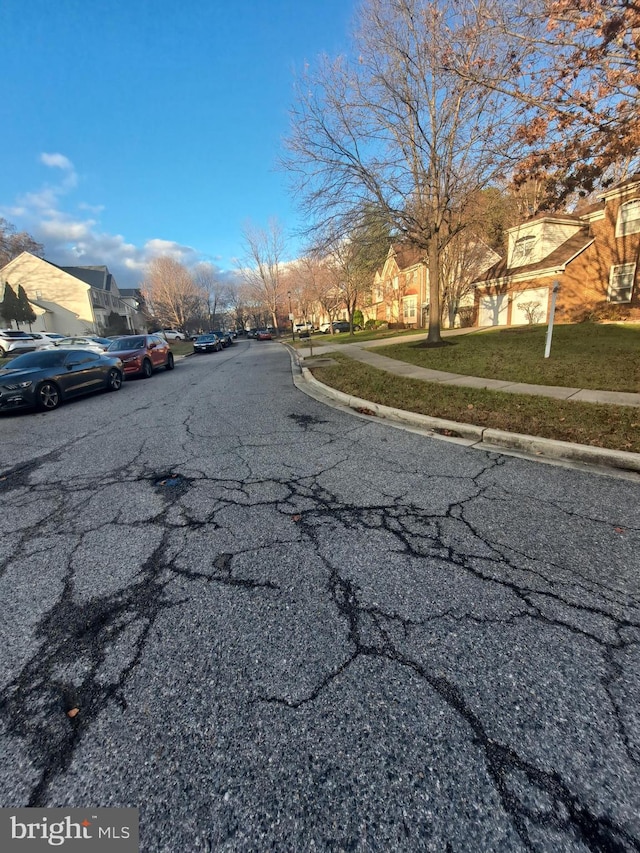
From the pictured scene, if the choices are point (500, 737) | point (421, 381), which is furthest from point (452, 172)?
point (500, 737)

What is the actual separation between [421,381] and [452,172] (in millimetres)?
10534

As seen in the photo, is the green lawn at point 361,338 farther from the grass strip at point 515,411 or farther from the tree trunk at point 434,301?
the grass strip at point 515,411

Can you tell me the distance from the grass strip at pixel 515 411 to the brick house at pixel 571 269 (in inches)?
584

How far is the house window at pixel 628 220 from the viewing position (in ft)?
Result: 61.3

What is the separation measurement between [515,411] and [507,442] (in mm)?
1216

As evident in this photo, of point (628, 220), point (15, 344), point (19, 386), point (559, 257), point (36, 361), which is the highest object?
point (628, 220)

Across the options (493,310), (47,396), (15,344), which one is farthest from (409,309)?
(47,396)

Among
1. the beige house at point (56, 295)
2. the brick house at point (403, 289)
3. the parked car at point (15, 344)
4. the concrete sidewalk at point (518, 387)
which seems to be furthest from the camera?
the beige house at point (56, 295)

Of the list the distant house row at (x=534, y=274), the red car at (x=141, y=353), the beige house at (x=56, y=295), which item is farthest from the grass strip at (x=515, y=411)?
the beige house at (x=56, y=295)

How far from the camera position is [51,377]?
8.77m

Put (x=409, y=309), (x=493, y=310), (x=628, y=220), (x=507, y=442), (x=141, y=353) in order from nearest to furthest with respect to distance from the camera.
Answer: (x=507, y=442), (x=141, y=353), (x=628, y=220), (x=493, y=310), (x=409, y=309)

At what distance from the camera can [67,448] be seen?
5.70 metres

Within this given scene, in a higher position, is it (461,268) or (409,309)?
(461,268)

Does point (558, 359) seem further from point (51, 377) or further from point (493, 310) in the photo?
point (493, 310)
